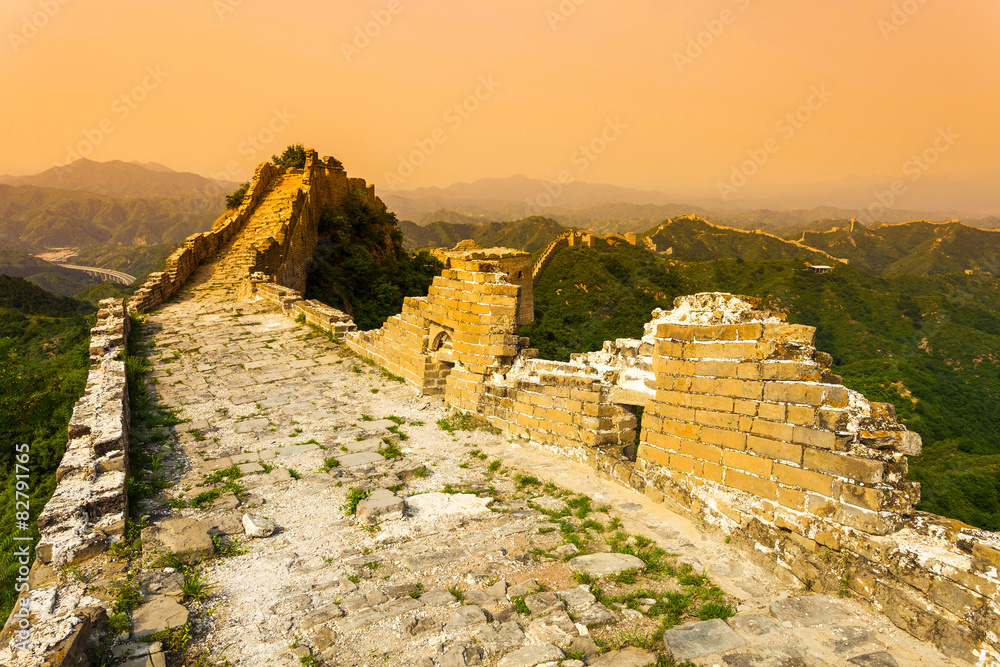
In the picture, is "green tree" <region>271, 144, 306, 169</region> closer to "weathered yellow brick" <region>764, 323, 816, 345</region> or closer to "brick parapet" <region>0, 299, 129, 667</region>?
"brick parapet" <region>0, 299, 129, 667</region>

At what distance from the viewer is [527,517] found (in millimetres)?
3840

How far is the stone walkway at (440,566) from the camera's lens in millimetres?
2398

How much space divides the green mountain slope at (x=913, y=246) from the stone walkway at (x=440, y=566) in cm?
6773

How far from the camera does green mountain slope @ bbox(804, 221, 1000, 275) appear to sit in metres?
56.7

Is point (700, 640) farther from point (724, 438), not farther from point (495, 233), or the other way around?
point (495, 233)

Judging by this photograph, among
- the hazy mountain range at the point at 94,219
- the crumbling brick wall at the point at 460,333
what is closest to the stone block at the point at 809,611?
the crumbling brick wall at the point at 460,333

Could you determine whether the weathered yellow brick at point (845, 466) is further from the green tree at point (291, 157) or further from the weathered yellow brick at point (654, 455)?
the green tree at point (291, 157)

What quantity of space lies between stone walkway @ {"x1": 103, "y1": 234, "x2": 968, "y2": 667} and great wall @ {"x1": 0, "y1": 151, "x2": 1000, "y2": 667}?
18mm

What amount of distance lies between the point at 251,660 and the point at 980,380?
32.7m

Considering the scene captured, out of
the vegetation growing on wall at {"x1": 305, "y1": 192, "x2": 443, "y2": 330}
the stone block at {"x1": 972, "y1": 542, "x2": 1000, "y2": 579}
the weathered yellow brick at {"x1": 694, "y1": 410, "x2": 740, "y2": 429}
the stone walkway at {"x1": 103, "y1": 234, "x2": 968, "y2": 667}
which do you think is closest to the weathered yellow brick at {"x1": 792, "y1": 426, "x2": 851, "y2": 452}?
the weathered yellow brick at {"x1": 694, "y1": 410, "x2": 740, "y2": 429}

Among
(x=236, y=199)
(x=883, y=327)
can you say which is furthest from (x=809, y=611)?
(x=883, y=327)

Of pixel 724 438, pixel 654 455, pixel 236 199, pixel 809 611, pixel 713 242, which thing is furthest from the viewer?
pixel 713 242

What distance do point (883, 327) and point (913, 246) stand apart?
49.8m

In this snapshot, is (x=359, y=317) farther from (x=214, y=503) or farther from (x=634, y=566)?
(x=634, y=566)
